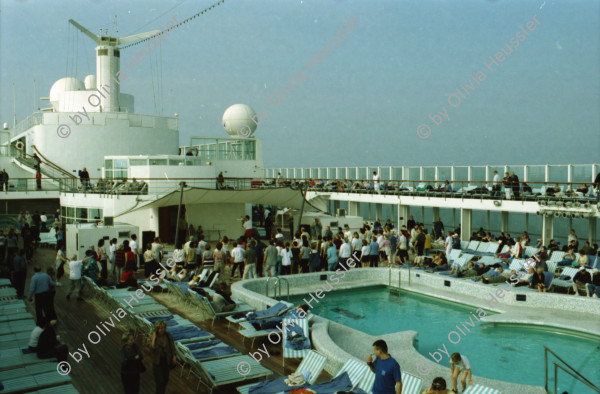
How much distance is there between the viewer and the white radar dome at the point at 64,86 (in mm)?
36719

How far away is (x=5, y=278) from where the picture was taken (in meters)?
13.2

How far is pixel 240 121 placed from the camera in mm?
30516

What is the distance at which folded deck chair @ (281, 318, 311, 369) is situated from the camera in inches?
313

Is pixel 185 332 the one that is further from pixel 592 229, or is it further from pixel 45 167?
pixel 45 167

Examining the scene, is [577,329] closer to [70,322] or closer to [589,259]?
[589,259]

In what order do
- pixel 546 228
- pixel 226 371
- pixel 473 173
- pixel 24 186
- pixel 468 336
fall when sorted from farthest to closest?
pixel 24 186
pixel 473 173
pixel 546 228
pixel 468 336
pixel 226 371

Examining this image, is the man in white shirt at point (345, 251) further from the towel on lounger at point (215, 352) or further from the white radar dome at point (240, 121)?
the white radar dome at point (240, 121)

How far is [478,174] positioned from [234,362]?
57.0ft

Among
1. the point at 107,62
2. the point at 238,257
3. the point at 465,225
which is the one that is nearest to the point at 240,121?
the point at 107,62

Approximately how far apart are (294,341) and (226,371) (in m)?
1.67

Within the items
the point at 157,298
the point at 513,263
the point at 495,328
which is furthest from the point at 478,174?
the point at 157,298

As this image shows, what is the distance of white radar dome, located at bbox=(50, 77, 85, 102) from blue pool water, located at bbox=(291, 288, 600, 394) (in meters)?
30.4

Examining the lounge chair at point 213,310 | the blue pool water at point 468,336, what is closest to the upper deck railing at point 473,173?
the blue pool water at point 468,336

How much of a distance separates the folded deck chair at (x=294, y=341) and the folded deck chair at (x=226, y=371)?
0.86 m
